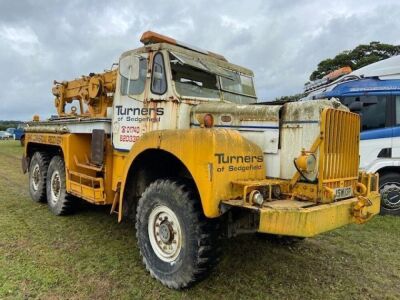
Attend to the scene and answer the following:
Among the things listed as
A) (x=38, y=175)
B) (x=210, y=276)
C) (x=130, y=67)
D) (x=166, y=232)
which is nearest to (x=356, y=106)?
(x=130, y=67)

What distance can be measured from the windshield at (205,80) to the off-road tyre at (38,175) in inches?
169

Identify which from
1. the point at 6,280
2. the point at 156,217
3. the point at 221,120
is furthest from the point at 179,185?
the point at 6,280

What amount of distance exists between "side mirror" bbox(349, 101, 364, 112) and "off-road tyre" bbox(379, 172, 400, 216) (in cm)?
145

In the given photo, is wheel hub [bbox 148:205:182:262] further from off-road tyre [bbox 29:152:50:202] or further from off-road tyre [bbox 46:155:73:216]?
off-road tyre [bbox 29:152:50:202]

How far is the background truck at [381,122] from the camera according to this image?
7.59 m

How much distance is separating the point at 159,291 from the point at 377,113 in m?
5.98

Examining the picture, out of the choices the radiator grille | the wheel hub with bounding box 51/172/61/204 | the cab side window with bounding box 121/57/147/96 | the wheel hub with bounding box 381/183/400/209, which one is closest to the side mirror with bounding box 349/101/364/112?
the wheel hub with bounding box 381/183/400/209

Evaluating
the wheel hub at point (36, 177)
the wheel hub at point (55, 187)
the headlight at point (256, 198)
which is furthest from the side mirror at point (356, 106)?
the wheel hub at point (36, 177)

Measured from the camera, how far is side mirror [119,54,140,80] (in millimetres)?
5105

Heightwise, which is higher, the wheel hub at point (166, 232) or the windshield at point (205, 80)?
the windshield at point (205, 80)

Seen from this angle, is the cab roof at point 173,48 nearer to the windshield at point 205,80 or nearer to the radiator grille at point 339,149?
the windshield at point 205,80

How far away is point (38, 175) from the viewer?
800 cm

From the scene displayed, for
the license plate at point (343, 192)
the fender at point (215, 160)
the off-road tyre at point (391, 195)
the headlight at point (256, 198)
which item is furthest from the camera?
the off-road tyre at point (391, 195)

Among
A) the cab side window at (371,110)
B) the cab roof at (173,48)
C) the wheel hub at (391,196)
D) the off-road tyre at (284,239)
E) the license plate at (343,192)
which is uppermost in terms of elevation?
the cab roof at (173,48)
